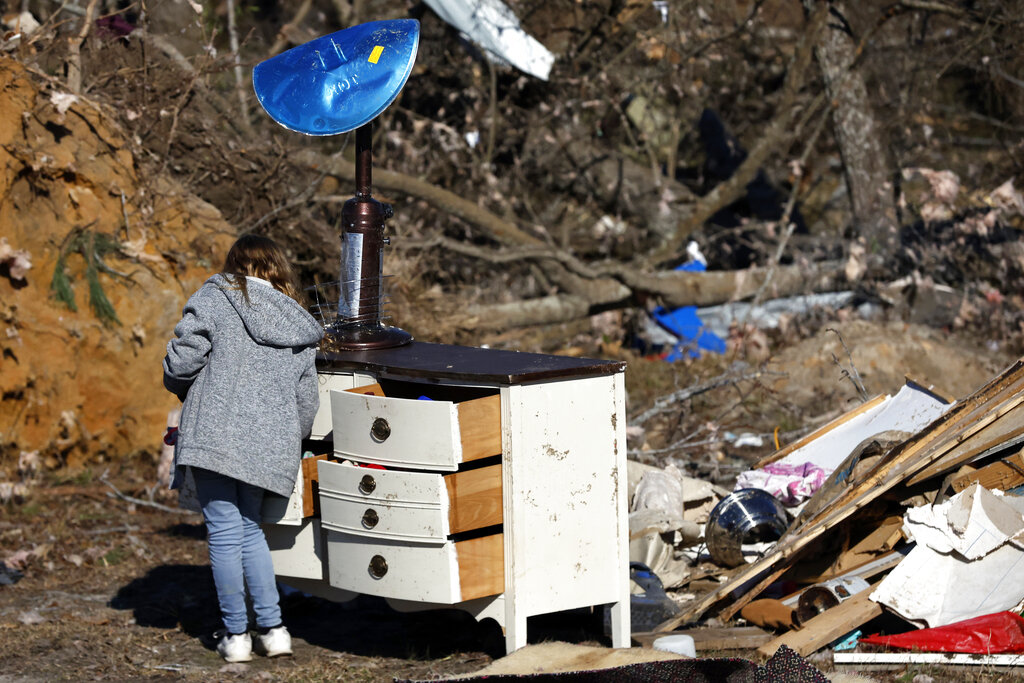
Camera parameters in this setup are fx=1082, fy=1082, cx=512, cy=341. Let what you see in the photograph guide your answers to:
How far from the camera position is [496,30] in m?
9.70

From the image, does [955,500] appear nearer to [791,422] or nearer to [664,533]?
[664,533]

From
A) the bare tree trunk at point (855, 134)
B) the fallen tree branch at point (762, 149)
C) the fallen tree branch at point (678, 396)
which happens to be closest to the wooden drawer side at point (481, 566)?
the fallen tree branch at point (678, 396)

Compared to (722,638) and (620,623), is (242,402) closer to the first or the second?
(620,623)

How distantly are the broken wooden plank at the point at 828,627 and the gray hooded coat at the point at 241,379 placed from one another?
1.87 metres

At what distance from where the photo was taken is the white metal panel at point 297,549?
13.3 feet

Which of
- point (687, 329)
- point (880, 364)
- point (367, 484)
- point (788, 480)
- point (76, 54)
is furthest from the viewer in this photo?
point (687, 329)

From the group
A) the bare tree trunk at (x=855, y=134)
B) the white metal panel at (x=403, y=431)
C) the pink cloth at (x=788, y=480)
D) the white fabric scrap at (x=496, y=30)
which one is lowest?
the pink cloth at (x=788, y=480)

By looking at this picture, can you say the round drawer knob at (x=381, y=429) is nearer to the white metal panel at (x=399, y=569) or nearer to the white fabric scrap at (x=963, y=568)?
the white metal panel at (x=399, y=569)

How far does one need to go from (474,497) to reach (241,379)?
92 centimetres

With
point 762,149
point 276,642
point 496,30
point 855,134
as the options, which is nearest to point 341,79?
point 276,642

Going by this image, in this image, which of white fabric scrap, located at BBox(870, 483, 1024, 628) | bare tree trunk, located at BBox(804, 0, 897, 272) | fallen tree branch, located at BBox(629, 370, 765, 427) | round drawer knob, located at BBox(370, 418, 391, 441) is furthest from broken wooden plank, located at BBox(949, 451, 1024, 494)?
bare tree trunk, located at BBox(804, 0, 897, 272)

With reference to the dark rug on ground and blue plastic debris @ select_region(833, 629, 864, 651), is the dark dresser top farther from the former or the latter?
blue plastic debris @ select_region(833, 629, 864, 651)

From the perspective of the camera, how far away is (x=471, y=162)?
33.9 ft

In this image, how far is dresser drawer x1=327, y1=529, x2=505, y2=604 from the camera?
3617 mm
